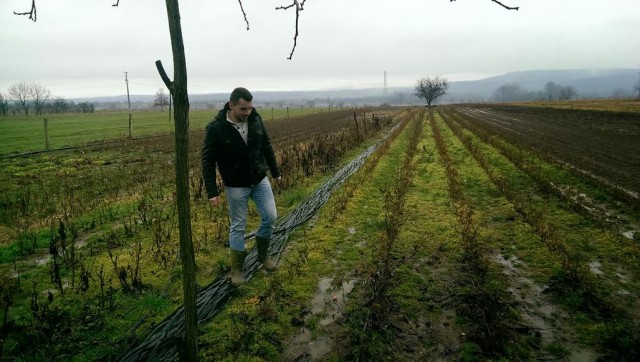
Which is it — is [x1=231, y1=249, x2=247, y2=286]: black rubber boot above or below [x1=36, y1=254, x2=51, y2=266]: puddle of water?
above

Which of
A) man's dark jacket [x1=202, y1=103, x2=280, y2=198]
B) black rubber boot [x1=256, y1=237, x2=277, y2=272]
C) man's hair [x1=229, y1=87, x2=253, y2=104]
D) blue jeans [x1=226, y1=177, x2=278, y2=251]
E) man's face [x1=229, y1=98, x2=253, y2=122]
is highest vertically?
man's hair [x1=229, y1=87, x2=253, y2=104]

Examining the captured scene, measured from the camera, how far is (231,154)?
4227 mm

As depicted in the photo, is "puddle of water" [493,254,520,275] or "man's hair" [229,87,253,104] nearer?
"man's hair" [229,87,253,104]

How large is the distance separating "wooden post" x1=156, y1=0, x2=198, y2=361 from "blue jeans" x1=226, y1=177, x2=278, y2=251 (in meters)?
1.65

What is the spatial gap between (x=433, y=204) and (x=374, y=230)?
1.94 meters

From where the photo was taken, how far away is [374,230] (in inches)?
247

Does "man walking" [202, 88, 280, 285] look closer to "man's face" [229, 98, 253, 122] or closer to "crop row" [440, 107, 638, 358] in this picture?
"man's face" [229, 98, 253, 122]

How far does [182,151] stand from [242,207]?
200 centimetres

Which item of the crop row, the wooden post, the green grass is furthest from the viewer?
the green grass

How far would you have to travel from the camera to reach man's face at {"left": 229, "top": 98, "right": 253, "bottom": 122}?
13.3ft

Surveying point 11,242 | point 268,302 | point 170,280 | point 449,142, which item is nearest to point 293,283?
point 268,302

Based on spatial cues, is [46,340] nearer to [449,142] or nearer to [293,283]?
[293,283]

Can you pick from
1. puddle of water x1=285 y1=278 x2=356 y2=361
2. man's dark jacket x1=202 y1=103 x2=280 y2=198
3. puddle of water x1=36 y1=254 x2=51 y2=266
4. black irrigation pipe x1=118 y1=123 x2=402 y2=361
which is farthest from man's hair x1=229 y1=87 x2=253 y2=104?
puddle of water x1=36 y1=254 x2=51 y2=266

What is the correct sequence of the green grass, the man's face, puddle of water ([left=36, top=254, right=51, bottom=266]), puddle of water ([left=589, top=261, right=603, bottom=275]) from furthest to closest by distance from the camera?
the green grass
puddle of water ([left=36, top=254, right=51, bottom=266])
puddle of water ([left=589, top=261, right=603, bottom=275])
the man's face
